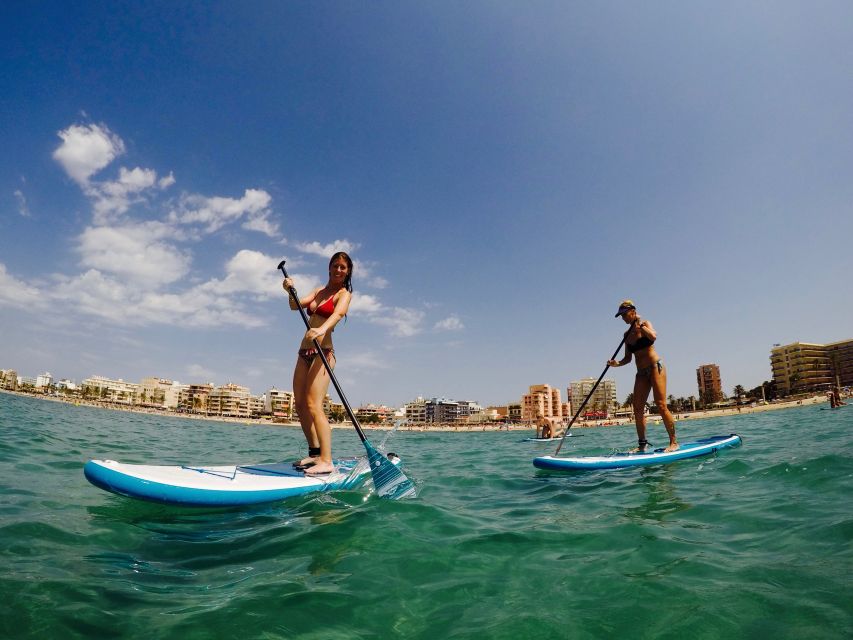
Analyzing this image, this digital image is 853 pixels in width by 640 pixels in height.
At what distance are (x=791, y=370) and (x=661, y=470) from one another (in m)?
134

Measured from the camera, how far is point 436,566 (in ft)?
9.81

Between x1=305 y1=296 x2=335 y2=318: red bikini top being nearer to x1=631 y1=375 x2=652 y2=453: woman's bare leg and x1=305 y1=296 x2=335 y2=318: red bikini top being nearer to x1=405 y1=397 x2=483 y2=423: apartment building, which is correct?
x1=631 y1=375 x2=652 y2=453: woman's bare leg

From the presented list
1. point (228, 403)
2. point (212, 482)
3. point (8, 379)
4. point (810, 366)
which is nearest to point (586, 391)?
point (810, 366)

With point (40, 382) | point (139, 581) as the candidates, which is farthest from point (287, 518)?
point (40, 382)

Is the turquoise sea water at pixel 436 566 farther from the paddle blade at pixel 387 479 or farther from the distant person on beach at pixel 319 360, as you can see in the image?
the distant person on beach at pixel 319 360

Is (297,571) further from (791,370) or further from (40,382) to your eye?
(40,382)

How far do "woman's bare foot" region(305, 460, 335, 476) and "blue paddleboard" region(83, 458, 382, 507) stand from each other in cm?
8

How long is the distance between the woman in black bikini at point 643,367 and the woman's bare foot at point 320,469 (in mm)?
5973

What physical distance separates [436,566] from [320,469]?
2.83 m

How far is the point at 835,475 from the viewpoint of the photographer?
5.12 metres

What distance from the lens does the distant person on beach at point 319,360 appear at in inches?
215

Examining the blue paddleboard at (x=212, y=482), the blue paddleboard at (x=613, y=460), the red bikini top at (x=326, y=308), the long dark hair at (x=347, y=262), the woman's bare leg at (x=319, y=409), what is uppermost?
the long dark hair at (x=347, y=262)

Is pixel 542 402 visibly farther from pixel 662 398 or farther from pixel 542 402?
pixel 662 398

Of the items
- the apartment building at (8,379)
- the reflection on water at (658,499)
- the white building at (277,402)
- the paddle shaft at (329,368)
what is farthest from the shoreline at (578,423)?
the paddle shaft at (329,368)
